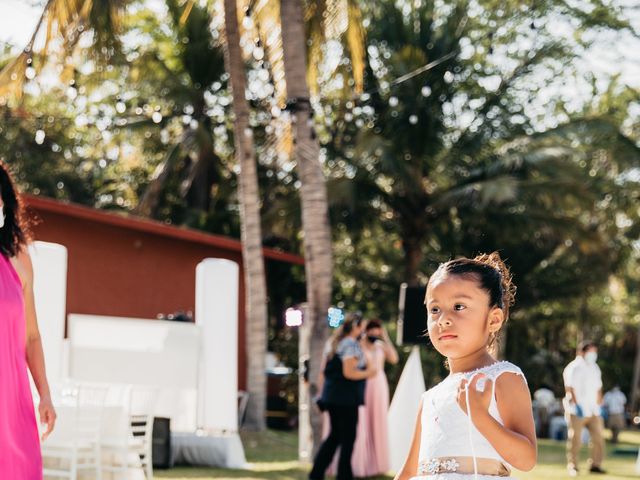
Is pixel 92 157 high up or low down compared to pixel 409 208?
up

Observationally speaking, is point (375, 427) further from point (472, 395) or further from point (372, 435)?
point (472, 395)

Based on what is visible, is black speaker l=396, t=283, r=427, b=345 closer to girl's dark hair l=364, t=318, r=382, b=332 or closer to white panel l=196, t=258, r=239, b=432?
girl's dark hair l=364, t=318, r=382, b=332

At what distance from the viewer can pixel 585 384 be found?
15570 mm

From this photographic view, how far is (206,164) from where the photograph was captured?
29.0 m

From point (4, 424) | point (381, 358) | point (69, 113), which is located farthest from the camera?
point (69, 113)

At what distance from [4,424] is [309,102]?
10695 millimetres

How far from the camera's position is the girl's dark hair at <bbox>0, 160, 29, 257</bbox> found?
4844mm

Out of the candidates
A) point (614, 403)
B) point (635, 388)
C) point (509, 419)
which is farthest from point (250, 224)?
point (635, 388)

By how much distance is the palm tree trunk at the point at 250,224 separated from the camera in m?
18.2

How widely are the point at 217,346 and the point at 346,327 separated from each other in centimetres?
343

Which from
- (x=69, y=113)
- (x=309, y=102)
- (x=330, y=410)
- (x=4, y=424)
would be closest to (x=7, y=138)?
(x=69, y=113)

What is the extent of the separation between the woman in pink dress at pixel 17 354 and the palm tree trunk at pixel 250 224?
13.1 metres

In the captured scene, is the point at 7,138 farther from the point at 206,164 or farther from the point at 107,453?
the point at 107,453

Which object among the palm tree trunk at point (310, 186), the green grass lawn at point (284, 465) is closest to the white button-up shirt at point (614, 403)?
the green grass lawn at point (284, 465)
